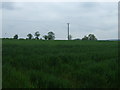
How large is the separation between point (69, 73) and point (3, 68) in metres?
1.66

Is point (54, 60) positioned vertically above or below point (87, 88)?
above

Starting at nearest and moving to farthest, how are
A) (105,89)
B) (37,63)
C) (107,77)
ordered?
1. (105,89)
2. (107,77)
3. (37,63)

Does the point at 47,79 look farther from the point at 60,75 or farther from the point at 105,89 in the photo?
the point at 105,89

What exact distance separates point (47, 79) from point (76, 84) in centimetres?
63

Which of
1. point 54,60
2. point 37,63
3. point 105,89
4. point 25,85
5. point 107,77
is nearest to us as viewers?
point 25,85

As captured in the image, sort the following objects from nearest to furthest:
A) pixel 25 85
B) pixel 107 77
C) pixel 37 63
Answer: pixel 25 85 → pixel 107 77 → pixel 37 63

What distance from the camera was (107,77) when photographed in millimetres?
3572

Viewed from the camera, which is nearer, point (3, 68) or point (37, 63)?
point (3, 68)

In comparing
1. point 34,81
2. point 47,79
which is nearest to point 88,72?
point 47,79

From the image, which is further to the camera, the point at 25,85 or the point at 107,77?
the point at 107,77

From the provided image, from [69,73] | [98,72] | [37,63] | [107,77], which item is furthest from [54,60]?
[107,77]

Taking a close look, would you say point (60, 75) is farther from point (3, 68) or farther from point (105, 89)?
point (3, 68)

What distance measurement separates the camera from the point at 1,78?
314 centimetres

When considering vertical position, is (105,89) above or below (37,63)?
below
